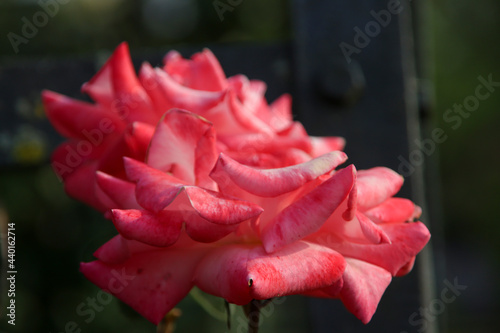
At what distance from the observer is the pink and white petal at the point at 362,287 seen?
29cm

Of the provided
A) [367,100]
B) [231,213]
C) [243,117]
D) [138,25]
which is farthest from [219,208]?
[138,25]

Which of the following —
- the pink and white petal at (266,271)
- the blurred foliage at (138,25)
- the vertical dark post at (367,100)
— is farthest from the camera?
the blurred foliage at (138,25)

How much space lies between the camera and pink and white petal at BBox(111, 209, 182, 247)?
264 mm

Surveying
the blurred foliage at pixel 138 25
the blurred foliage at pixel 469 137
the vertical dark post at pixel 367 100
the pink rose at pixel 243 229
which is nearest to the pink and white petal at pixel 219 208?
the pink rose at pixel 243 229

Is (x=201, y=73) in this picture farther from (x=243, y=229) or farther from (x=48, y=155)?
(x=48, y=155)

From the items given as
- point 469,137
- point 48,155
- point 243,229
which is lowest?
point 469,137

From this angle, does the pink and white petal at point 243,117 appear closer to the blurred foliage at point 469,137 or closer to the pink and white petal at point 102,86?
the pink and white petal at point 102,86

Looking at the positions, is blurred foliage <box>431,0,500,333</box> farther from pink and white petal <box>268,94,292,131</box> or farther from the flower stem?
the flower stem

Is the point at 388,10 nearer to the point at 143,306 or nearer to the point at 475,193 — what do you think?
the point at 143,306

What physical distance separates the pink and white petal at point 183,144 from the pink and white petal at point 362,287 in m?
0.10

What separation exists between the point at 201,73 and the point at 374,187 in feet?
0.52

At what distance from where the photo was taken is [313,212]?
276 mm

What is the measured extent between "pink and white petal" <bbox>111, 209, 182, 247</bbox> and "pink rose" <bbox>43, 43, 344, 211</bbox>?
72 millimetres

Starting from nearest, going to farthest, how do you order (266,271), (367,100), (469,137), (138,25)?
1. (266,271)
2. (367,100)
3. (138,25)
4. (469,137)
